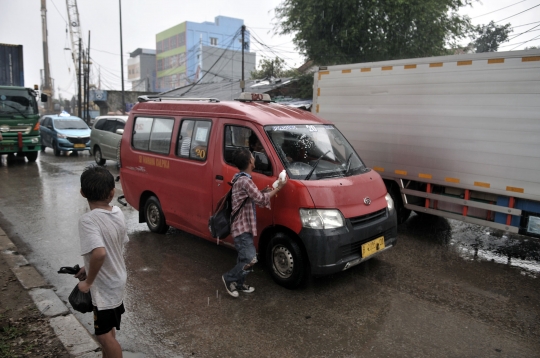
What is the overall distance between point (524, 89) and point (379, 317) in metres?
3.44

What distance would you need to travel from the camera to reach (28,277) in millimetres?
4680

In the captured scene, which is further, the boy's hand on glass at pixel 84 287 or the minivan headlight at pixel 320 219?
the minivan headlight at pixel 320 219

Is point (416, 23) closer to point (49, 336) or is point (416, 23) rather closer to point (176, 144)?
point (176, 144)

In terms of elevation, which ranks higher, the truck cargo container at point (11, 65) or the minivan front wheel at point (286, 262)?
the truck cargo container at point (11, 65)

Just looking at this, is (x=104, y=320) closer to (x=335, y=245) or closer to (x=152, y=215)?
(x=335, y=245)

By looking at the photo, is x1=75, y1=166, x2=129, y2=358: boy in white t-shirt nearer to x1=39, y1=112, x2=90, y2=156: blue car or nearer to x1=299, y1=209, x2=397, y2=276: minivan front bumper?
x1=299, y1=209, x2=397, y2=276: minivan front bumper

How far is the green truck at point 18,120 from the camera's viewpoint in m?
13.4

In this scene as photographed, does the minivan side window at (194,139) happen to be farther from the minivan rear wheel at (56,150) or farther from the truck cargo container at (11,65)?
the minivan rear wheel at (56,150)

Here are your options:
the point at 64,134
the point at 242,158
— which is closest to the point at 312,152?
the point at 242,158

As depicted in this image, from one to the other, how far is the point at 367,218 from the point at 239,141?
1756mm

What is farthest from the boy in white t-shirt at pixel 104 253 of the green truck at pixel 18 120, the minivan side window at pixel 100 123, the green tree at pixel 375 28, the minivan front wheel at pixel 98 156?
the green tree at pixel 375 28

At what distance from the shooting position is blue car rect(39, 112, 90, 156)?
16531mm

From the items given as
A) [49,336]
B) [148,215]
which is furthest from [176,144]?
[49,336]

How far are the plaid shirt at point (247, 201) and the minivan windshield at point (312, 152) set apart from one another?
21.0 inches
